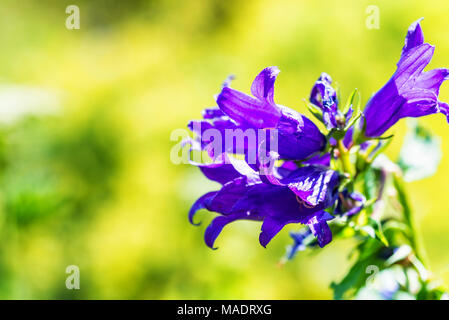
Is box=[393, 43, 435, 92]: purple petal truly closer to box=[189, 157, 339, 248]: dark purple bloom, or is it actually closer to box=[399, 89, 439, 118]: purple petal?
box=[399, 89, 439, 118]: purple petal

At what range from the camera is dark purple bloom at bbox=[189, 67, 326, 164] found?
3.34 feet

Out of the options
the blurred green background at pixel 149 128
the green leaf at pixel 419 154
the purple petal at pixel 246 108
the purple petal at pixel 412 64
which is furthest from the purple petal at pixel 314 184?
the blurred green background at pixel 149 128

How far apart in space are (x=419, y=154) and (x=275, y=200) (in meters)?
0.59

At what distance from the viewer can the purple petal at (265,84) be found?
0.98 m

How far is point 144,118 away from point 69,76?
3.81 ft

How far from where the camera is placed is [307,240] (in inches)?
47.8

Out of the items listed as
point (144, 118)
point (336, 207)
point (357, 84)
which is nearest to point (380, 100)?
point (336, 207)

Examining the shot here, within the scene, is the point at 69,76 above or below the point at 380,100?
above

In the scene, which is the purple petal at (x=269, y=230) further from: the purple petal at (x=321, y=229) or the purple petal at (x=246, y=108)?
the purple petal at (x=246, y=108)

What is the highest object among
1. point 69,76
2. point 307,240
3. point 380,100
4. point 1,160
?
point 69,76

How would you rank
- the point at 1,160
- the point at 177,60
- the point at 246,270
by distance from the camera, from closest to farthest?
the point at 1,160 → the point at 246,270 → the point at 177,60

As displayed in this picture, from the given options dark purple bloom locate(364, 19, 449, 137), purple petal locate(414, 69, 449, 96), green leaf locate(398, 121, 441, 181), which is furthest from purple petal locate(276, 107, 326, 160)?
green leaf locate(398, 121, 441, 181)

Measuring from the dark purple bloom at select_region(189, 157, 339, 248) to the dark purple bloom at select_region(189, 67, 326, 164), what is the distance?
5 centimetres
